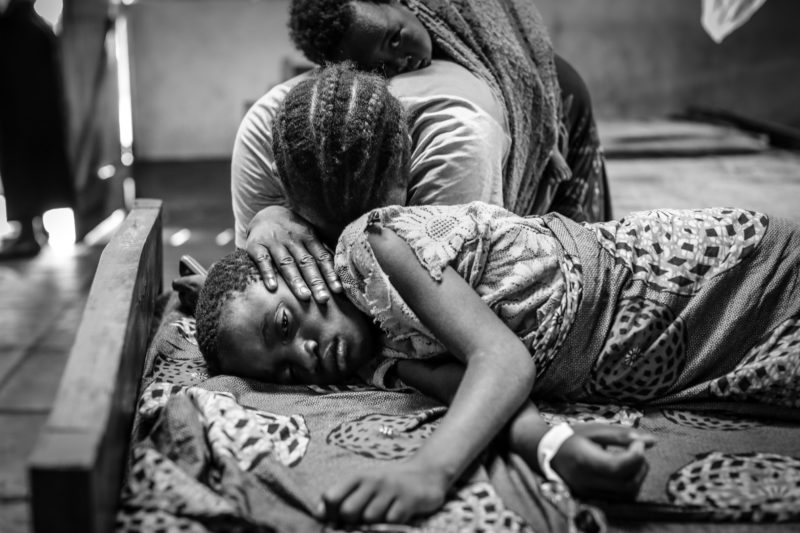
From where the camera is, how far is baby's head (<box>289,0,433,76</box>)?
72.4 inches

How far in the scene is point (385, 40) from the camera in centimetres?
187

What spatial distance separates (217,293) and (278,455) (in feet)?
1.17

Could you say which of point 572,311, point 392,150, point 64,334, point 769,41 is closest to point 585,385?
point 572,311

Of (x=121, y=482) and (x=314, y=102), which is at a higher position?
(x=314, y=102)

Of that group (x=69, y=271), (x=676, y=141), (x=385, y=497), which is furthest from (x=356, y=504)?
(x=69, y=271)

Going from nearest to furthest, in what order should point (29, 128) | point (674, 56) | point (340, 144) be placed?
point (340, 144)
point (29, 128)
point (674, 56)

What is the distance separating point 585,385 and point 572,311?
0.46 ft

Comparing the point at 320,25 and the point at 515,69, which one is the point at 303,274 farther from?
the point at 515,69

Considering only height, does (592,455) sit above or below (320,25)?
below

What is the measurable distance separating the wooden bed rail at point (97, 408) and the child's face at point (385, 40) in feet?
2.07

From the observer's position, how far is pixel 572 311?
4.58ft

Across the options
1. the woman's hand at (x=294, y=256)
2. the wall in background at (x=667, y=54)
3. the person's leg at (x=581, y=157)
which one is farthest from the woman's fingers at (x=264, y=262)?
the wall in background at (x=667, y=54)

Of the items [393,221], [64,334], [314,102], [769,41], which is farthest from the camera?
[769,41]

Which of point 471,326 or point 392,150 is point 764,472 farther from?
point 392,150
